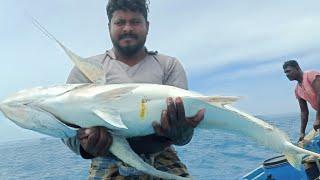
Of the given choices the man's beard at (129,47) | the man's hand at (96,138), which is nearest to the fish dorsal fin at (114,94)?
the man's hand at (96,138)

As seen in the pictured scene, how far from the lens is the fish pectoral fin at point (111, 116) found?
3.00 m

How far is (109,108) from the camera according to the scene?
10.1ft

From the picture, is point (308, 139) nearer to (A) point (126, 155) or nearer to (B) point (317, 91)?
(B) point (317, 91)

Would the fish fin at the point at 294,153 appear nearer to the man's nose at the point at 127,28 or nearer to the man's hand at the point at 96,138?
the man's hand at the point at 96,138

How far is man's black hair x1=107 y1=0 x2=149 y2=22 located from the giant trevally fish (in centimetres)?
80

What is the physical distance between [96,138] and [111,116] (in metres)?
0.22

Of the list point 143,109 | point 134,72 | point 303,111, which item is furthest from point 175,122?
point 303,111

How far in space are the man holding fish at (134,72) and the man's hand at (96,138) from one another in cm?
23

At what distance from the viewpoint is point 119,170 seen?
12.5 ft

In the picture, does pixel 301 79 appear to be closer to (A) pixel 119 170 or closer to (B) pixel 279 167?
(B) pixel 279 167

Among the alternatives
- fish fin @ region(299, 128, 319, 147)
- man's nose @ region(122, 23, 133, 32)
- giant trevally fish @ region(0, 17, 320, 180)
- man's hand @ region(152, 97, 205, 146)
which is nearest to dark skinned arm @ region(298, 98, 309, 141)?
fish fin @ region(299, 128, 319, 147)

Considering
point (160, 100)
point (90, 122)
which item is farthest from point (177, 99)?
point (90, 122)

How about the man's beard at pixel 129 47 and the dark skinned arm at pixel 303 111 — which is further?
the dark skinned arm at pixel 303 111

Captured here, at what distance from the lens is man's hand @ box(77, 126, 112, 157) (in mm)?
3119
